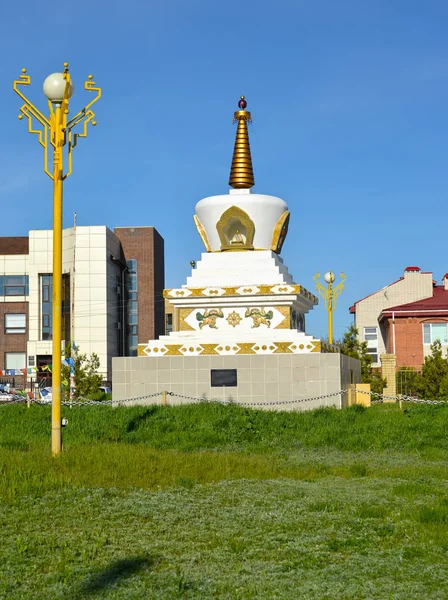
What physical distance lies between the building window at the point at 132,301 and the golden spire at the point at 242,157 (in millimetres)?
41472

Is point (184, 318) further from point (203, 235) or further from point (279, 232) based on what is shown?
point (279, 232)

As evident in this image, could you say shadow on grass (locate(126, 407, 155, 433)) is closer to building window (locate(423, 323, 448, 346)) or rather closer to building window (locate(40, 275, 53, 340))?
building window (locate(423, 323, 448, 346))

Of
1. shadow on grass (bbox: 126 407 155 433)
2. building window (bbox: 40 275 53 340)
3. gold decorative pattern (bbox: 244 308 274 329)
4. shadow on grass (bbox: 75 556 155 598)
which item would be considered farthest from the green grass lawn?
building window (bbox: 40 275 53 340)

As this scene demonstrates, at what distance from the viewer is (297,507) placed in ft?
29.5

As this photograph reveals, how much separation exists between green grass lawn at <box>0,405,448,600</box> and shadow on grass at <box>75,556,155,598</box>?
0.7 inches

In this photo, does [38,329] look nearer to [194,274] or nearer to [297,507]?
[194,274]

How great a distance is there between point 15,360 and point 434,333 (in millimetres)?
30076

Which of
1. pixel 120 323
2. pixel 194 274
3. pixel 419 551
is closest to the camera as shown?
pixel 419 551

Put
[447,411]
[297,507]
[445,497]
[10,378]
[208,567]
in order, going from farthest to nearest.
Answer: [10,378] < [447,411] < [445,497] < [297,507] < [208,567]

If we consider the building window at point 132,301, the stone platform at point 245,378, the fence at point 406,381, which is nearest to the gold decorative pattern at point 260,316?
the stone platform at point 245,378

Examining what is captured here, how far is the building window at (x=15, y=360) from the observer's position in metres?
58.0

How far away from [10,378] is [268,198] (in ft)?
128

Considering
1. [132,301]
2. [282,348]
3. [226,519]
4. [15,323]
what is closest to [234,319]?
[282,348]

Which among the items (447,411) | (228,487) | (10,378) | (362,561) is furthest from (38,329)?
(362,561)
